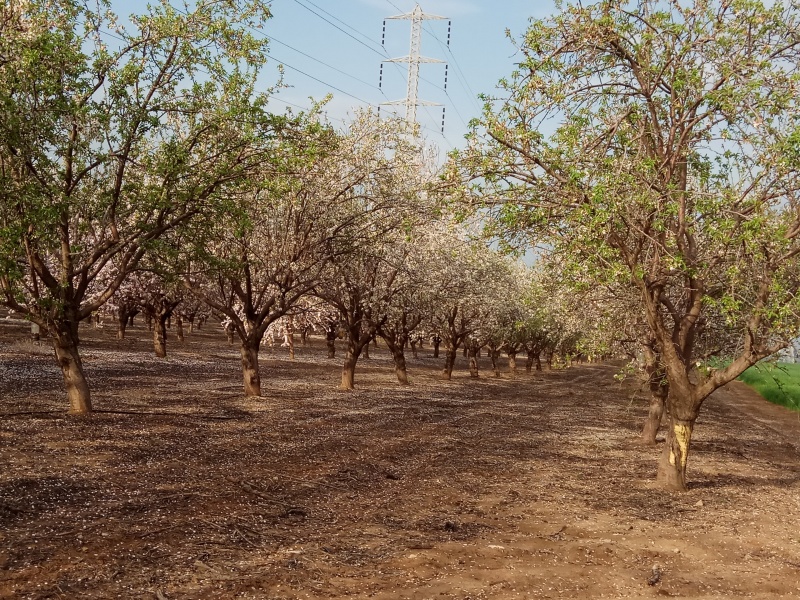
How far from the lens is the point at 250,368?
32.0 metres

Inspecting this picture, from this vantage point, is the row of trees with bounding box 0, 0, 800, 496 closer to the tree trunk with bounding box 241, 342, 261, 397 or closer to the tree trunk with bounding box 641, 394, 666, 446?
the tree trunk with bounding box 641, 394, 666, 446

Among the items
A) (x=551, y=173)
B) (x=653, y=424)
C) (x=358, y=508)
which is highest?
(x=551, y=173)

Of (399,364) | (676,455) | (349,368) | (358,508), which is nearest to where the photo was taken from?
(358,508)

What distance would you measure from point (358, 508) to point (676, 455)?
832 cm

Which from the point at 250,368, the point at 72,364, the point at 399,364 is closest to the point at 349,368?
the point at 399,364

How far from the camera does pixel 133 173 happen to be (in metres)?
22.2

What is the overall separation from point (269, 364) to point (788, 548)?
47.6m

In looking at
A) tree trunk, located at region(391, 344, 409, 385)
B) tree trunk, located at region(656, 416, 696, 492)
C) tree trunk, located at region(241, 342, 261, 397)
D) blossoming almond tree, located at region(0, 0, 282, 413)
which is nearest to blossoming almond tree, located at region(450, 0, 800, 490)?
tree trunk, located at region(656, 416, 696, 492)

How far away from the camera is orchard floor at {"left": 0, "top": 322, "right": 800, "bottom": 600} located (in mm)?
10258

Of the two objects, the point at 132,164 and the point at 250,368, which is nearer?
the point at 132,164

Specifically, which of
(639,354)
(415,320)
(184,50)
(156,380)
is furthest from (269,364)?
(184,50)

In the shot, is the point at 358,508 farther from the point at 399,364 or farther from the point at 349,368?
the point at 399,364

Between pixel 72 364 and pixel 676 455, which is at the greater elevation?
pixel 72 364

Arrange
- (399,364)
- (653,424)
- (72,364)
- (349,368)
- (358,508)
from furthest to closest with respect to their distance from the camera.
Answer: (399,364), (349,368), (653,424), (72,364), (358,508)
